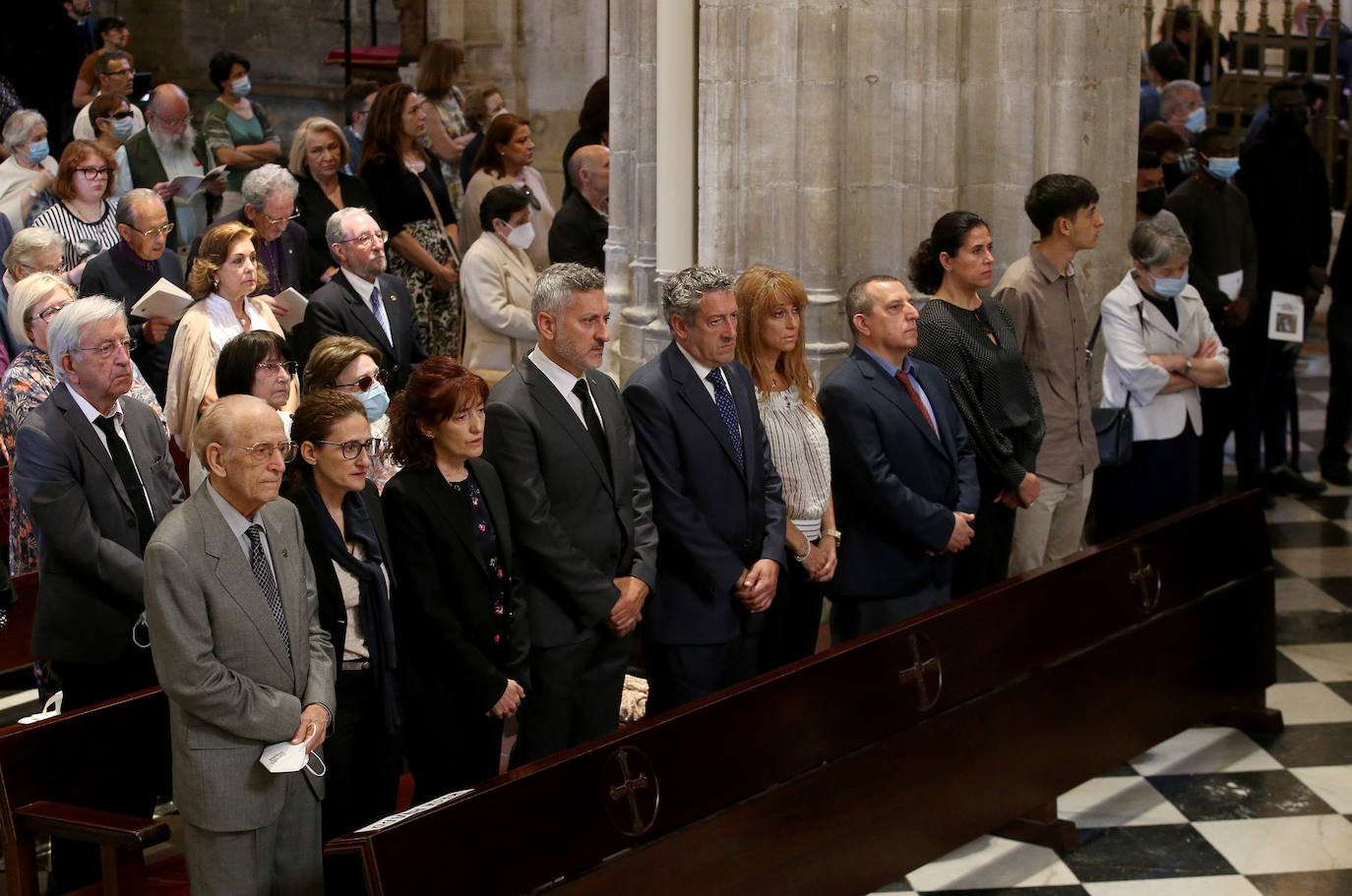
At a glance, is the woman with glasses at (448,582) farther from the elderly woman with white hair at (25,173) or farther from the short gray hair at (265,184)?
the elderly woman with white hair at (25,173)

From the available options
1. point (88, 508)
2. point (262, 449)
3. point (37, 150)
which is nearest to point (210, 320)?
point (88, 508)

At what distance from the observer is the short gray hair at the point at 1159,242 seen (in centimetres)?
619

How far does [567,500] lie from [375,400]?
2.44 feet

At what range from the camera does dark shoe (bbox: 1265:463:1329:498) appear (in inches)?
342

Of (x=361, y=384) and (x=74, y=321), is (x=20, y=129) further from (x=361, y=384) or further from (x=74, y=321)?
(x=361, y=384)

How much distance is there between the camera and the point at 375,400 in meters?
4.83

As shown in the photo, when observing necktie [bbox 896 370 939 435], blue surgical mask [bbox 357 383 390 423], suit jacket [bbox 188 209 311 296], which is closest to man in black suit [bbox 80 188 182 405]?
suit jacket [bbox 188 209 311 296]

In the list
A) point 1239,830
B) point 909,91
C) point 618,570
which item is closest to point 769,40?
point 909,91

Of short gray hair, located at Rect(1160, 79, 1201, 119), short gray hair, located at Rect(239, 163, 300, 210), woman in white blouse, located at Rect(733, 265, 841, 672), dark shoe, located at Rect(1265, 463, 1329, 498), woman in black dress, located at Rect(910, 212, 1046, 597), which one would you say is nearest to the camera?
woman in white blouse, located at Rect(733, 265, 841, 672)

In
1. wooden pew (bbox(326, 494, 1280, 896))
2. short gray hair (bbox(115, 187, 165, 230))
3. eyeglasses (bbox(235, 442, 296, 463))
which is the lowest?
wooden pew (bbox(326, 494, 1280, 896))

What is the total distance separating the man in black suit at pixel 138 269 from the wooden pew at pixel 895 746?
3044 millimetres

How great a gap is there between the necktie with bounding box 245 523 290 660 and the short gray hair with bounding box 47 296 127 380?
42.7 inches

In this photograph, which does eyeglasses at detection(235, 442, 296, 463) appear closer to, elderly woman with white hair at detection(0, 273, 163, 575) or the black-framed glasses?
the black-framed glasses

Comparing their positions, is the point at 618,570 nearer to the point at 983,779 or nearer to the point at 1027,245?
the point at 983,779
